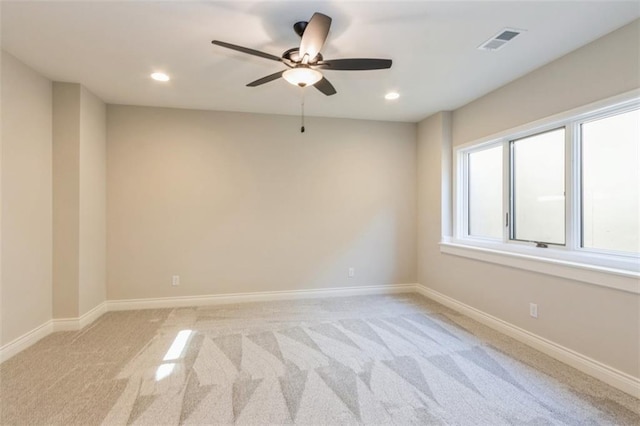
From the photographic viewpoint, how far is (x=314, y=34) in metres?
1.89

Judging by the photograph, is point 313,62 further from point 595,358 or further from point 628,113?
point 595,358

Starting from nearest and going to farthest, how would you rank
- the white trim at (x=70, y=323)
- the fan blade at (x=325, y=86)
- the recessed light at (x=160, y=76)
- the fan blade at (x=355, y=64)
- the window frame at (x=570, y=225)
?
the fan blade at (x=355, y=64) < the window frame at (x=570, y=225) < the fan blade at (x=325, y=86) < the recessed light at (x=160, y=76) < the white trim at (x=70, y=323)

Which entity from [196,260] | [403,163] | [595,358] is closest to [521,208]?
[595,358]

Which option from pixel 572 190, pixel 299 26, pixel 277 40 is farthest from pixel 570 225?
pixel 277 40

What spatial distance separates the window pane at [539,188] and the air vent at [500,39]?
1.04m

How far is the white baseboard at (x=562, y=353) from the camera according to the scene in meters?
2.14

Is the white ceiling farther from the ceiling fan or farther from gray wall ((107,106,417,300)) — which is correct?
gray wall ((107,106,417,300))

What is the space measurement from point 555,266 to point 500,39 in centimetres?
193

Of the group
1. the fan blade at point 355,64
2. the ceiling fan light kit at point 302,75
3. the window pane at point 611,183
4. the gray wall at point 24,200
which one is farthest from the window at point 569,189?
the gray wall at point 24,200

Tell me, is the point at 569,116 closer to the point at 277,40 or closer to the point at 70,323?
the point at 277,40

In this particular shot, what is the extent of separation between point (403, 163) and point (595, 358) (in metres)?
3.13

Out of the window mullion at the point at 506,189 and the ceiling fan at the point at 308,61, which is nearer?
the ceiling fan at the point at 308,61

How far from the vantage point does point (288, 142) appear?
4.32 meters

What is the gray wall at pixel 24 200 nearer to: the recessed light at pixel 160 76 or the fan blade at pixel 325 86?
the recessed light at pixel 160 76
